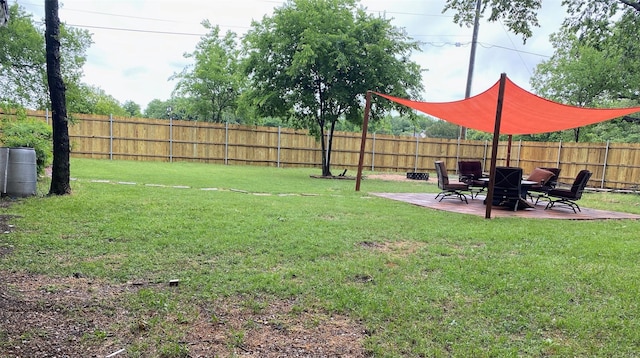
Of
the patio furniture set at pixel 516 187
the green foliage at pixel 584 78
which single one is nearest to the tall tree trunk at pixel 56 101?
the patio furniture set at pixel 516 187

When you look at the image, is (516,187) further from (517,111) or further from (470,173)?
(470,173)

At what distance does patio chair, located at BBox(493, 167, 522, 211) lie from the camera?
7270 mm

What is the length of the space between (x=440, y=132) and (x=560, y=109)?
55.0m

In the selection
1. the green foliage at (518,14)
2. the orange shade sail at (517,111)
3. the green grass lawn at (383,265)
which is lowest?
the green grass lawn at (383,265)

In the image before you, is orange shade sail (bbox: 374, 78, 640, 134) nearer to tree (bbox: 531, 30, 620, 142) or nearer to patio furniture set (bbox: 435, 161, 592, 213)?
patio furniture set (bbox: 435, 161, 592, 213)

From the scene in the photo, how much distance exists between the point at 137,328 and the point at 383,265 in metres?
2.13

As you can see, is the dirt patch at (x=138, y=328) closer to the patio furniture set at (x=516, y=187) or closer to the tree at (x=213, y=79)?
the patio furniture set at (x=516, y=187)

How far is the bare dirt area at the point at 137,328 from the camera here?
2.03 meters

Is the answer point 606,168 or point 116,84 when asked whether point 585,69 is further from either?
point 116,84

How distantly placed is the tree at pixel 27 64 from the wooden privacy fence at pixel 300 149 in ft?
27.3

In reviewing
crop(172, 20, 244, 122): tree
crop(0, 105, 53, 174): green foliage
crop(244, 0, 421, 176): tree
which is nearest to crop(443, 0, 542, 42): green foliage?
crop(244, 0, 421, 176): tree

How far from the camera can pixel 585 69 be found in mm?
17359

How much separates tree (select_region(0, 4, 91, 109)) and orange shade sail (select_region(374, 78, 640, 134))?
6433 millimetres

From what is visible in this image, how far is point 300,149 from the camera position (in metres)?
19.0
